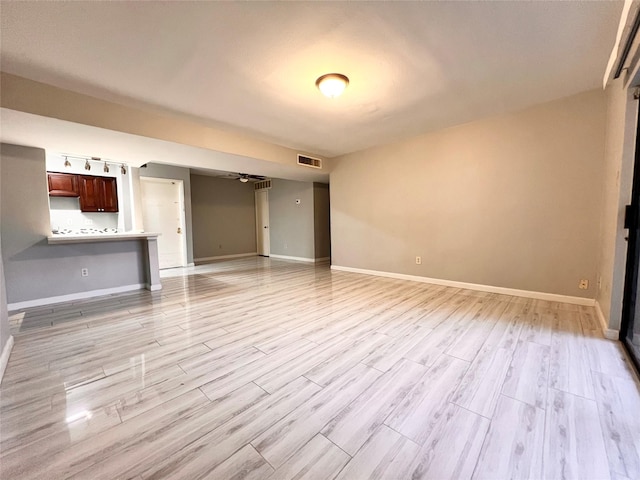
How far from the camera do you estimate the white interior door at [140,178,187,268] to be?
5.97 m

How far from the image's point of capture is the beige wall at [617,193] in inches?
83.4

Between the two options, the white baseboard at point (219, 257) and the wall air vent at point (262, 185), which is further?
the wall air vent at point (262, 185)

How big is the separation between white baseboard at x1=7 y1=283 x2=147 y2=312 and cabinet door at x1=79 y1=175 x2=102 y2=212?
229cm

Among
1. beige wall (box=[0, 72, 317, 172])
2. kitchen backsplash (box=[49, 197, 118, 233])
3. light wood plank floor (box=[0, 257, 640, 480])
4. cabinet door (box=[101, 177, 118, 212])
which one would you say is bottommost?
light wood plank floor (box=[0, 257, 640, 480])

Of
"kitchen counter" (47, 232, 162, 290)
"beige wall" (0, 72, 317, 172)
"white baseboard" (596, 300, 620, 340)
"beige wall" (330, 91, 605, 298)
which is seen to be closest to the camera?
"white baseboard" (596, 300, 620, 340)

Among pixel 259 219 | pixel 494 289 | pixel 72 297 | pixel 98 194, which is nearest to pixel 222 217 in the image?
pixel 259 219

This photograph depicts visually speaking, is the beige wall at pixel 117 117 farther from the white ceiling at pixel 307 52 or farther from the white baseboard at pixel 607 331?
the white baseboard at pixel 607 331

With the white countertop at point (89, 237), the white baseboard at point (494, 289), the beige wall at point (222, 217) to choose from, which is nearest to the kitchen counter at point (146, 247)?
the white countertop at point (89, 237)

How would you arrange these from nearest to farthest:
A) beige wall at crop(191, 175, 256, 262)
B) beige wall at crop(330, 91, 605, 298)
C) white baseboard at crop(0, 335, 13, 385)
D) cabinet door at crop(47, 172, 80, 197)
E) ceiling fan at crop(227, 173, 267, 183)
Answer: white baseboard at crop(0, 335, 13, 385)
beige wall at crop(330, 91, 605, 298)
cabinet door at crop(47, 172, 80, 197)
ceiling fan at crop(227, 173, 267, 183)
beige wall at crop(191, 175, 256, 262)

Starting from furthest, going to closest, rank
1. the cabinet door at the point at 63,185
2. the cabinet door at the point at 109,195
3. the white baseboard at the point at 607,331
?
the cabinet door at the point at 109,195 → the cabinet door at the point at 63,185 → the white baseboard at the point at 607,331

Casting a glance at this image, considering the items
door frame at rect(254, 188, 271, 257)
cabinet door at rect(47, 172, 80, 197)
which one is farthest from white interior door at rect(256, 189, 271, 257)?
cabinet door at rect(47, 172, 80, 197)

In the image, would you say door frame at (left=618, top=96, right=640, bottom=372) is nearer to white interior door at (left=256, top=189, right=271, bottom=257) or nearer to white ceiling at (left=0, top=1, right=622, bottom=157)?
white ceiling at (left=0, top=1, right=622, bottom=157)

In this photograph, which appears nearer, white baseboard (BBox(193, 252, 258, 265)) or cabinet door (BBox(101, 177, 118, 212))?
cabinet door (BBox(101, 177, 118, 212))

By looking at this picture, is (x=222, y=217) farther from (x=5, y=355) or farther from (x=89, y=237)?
(x=5, y=355)
